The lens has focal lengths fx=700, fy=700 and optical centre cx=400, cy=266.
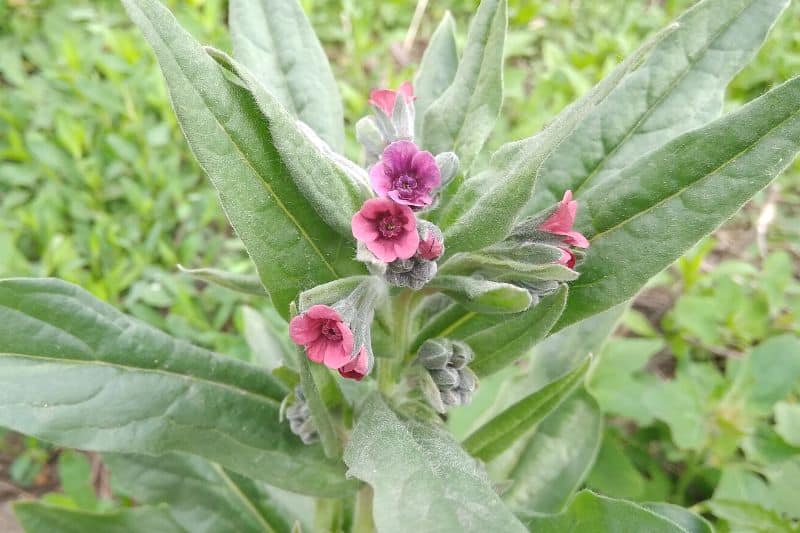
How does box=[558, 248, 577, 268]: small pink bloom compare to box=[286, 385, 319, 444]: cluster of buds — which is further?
box=[286, 385, 319, 444]: cluster of buds

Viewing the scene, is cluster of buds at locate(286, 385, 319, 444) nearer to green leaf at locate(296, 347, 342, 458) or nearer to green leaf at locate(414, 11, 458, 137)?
green leaf at locate(296, 347, 342, 458)

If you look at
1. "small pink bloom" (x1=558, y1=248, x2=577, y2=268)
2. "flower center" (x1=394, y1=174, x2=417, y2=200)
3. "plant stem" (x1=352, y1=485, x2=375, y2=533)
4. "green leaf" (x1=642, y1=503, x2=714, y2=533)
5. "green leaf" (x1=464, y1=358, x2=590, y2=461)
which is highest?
"flower center" (x1=394, y1=174, x2=417, y2=200)

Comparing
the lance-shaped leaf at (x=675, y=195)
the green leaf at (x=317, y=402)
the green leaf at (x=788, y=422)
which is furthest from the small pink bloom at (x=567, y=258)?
the green leaf at (x=788, y=422)

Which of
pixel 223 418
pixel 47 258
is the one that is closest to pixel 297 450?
pixel 223 418

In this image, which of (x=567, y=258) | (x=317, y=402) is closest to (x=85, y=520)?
(x=317, y=402)

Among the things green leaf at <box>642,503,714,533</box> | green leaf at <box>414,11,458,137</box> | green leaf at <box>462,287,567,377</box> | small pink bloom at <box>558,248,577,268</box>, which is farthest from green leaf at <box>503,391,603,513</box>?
green leaf at <box>414,11,458,137</box>

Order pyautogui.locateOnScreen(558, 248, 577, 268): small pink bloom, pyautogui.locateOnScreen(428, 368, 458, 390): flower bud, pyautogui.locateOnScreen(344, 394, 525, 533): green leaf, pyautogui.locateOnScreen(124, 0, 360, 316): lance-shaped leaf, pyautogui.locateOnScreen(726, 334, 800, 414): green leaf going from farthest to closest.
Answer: pyautogui.locateOnScreen(726, 334, 800, 414): green leaf → pyautogui.locateOnScreen(428, 368, 458, 390): flower bud → pyautogui.locateOnScreen(558, 248, 577, 268): small pink bloom → pyautogui.locateOnScreen(124, 0, 360, 316): lance-shaped leaf → pyautogui.locateOnScreen(344, 394, 525, 533): green leaf

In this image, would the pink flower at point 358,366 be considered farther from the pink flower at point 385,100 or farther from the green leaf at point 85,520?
the green leaf at point 85,520

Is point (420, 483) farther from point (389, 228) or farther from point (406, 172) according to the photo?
point (406, 172)
